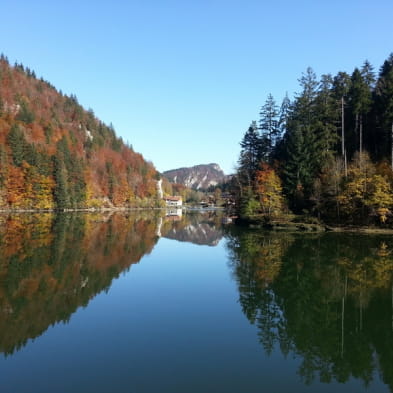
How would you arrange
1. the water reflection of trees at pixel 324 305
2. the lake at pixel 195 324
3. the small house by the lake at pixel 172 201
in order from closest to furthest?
the lake at pixel 195 324
the water reflection of trees at pixel 324 305
the small house by the lake at pixel 172 201

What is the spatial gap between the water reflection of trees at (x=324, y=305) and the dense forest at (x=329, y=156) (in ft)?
44.7

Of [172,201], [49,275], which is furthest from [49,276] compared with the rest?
[172,201]

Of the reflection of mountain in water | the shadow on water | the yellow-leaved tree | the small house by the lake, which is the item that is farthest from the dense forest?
the small house by the lake

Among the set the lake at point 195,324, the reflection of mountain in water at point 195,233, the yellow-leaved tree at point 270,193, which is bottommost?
the lake at point 195,324

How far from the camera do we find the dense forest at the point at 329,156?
39.8m

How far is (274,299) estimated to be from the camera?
1464 centimetres

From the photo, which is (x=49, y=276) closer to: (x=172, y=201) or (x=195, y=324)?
(x=195, y=324)

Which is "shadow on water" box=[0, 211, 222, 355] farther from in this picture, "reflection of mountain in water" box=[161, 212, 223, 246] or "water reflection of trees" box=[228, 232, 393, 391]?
"reflection of mountain in water" box=[161, 212, 223, 246]

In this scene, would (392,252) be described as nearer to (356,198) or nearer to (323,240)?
(323,240)

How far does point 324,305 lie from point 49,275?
13687 millimetres

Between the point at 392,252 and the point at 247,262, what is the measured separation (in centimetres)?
1192

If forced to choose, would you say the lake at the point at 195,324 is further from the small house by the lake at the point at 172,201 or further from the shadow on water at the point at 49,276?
the small house by the lake at the point at 172,201

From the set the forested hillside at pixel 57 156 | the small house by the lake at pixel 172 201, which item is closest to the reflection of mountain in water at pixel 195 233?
the forested hillside at pixel 57 156

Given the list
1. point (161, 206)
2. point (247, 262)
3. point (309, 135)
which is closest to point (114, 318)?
point (247, 262)
